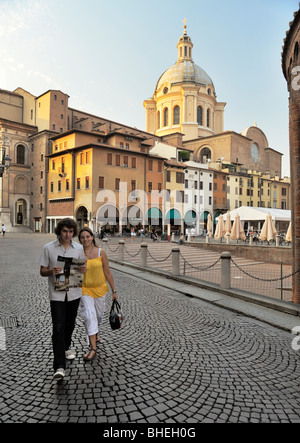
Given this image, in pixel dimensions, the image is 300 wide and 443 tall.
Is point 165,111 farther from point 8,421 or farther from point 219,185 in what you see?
point 8,421

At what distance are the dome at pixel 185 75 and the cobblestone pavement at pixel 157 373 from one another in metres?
70.5

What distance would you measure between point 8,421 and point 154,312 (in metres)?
3.80

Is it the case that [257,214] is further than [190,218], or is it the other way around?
[190,218]

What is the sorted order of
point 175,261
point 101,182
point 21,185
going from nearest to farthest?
1. point 175,261
2. point 101,182
3. point 21,185

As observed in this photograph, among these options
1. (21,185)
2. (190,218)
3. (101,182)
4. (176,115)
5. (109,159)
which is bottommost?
(190,218)

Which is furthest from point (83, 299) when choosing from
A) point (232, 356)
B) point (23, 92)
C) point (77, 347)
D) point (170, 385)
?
point (23, 92)

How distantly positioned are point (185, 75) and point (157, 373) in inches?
2889

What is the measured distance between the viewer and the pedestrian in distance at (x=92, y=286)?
3741 millimetres

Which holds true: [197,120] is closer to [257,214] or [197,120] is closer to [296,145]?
[257,214]

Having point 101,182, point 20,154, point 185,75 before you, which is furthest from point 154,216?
point 185,75

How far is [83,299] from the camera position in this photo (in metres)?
3.78

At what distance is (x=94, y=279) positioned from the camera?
3.78 m

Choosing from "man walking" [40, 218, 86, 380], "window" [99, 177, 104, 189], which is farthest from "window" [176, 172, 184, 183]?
"man walking" [40, 218, 86, 380]

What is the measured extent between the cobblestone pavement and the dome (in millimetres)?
70527
